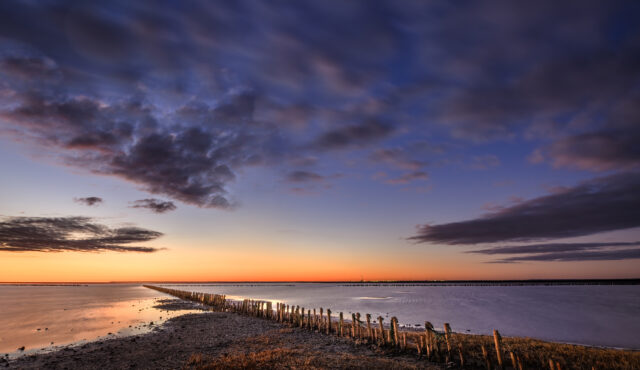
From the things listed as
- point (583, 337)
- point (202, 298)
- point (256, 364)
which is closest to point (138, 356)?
point (256, 364)

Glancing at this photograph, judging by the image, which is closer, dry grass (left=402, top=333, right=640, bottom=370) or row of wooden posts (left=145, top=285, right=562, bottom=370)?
row of wooden posts (left=145, top=285, right=562, bottom=370)

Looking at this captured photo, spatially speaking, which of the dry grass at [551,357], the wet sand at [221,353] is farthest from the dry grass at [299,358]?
the dry grass at [551,357]

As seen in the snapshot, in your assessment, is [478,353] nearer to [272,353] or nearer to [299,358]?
[299,358]

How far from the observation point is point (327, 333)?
81.9 feet

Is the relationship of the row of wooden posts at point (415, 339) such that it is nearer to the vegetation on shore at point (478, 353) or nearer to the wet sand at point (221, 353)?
the vegetation on shore at point (478, 353)

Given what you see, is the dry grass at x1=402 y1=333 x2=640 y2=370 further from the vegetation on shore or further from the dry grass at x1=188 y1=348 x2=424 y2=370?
the dry grass at x1=188 y1=348 x2=424 y2=370

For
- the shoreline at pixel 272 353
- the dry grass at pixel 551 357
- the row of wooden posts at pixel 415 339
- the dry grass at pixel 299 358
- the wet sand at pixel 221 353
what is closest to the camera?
the dry grass at pixel 299 358

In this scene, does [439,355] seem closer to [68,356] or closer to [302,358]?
[302,358]

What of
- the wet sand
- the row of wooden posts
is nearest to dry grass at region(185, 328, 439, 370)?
the wet sand

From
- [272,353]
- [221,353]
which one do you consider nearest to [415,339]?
[272,353]

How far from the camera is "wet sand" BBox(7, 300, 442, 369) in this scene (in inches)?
619

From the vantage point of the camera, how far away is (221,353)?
734 inches

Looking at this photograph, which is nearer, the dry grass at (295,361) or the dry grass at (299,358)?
the dry grass at (295,361)

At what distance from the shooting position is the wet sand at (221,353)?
619 inches
